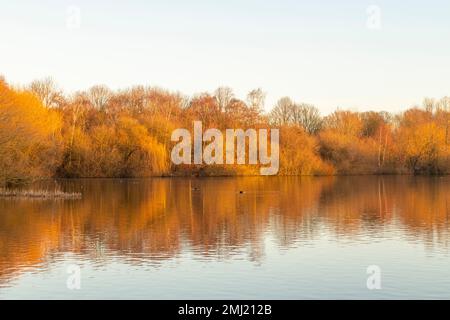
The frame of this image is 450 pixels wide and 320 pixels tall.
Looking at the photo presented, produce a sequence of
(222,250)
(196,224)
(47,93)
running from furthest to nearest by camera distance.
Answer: (47,93), (196,224), (222,250)

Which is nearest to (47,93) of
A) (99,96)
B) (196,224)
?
(99,96)

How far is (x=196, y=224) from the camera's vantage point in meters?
25.0

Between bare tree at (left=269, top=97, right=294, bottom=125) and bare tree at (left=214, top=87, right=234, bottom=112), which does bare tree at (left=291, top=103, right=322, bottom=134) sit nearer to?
bare tree at (left=269, top=97, right=294, bottom=125)

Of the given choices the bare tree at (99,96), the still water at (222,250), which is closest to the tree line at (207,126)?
the bare tree at (99,96)

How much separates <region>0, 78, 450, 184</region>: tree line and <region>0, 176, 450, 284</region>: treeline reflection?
60.7ft

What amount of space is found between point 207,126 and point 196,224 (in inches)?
1891

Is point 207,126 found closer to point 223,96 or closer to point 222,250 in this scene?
point 223,96

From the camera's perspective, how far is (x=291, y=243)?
20312 mm

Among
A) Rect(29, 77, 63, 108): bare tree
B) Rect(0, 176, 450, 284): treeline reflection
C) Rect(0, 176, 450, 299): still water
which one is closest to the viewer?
Rect(0, 176, 450, 299): still water

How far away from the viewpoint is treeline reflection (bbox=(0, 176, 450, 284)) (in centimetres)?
1861

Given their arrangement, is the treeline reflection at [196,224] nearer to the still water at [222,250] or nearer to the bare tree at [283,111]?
the still water at [222,250]

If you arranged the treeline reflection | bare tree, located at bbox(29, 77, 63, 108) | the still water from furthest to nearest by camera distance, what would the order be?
bare tree, located at bbox(29, 77, 63, 108) → the treeline reflection → the still water

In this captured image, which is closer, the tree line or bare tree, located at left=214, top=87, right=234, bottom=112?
the tree line

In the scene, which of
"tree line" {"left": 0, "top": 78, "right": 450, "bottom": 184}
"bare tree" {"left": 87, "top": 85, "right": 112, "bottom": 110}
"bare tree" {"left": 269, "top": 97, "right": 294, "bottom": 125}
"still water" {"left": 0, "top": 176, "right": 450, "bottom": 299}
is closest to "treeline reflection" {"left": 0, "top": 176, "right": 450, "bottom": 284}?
"still water" {"left": 0, "top": 176, "right": 450, "bottom": 299}
